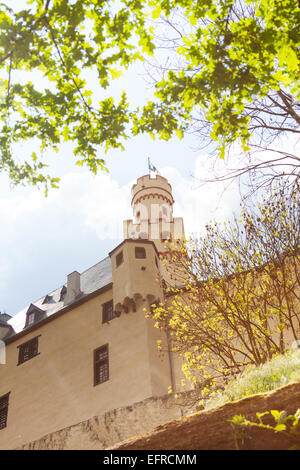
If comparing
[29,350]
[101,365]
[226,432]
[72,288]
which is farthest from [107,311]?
[226,432]

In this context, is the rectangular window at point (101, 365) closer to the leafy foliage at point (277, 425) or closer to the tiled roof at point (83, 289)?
the tiled roof at point (83, 289)

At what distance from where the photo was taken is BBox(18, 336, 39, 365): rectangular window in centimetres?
2414

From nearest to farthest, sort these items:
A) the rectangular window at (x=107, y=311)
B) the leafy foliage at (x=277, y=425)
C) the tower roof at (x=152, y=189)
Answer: the leafy foliage at (x=277, y=425) < the rectangular window at (x=107, y=311) < the tower roof at (x=152, y=189)

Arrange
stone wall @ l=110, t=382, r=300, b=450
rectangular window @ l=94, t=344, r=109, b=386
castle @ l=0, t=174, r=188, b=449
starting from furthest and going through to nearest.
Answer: rectangular window @ l=94, t=344, r=109, b=386
castle @ l=0, t=174, r=188, b=449
stone wall @ l=110, t=382, r=300, b=450

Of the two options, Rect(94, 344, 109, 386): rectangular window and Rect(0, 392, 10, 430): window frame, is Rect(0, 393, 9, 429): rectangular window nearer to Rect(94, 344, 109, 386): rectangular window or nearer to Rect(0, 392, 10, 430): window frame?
Rect(0, 392, 10, 430): window frame

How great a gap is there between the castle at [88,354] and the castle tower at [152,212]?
7.91 metres

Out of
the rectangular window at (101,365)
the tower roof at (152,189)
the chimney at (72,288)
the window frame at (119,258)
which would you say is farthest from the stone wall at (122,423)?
the tower roof at (152,189)

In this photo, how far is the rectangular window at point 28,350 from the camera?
24.1 metres

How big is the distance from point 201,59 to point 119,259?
17359 mm

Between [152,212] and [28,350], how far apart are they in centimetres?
1553

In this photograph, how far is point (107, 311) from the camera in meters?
22.2

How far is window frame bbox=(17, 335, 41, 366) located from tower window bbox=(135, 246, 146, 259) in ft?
25.9

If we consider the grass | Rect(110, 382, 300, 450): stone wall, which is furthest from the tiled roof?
Rect(110, 382, 300, 450): stone wall
